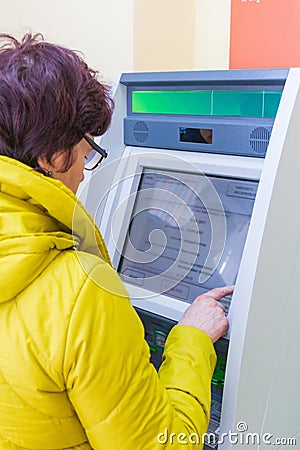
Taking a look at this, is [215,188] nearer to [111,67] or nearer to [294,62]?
[294,62]

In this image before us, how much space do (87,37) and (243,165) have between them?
1102 mm

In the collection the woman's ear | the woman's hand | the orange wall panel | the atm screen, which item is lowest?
the woman's hand

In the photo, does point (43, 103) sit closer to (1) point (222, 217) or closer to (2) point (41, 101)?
(2) point (41, 101)

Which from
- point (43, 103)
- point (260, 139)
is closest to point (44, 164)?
point (43, 103)

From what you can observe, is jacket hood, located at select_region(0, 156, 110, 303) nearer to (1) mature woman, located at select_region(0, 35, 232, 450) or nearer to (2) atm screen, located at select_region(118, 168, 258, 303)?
(1) mature woman, located at select_region(0, 35, 232, 450)

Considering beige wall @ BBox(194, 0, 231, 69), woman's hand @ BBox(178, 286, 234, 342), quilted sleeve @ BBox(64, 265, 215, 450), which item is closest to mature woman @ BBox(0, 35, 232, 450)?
quilted sleeve @ BBox(64, 265, 215, 450)

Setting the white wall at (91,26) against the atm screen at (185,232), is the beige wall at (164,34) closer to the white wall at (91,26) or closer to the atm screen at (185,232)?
the white wall at (91,26)

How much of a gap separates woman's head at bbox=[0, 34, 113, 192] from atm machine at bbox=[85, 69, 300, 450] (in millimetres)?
427

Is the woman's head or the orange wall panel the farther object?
the orange wall panel

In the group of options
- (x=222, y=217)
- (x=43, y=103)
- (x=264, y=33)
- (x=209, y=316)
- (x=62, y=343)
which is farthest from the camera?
(x=264, y=33)

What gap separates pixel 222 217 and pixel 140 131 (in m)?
0.40

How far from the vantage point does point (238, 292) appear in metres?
1.17

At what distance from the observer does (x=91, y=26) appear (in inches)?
84.8

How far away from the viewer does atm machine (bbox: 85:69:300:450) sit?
3.86 ft
